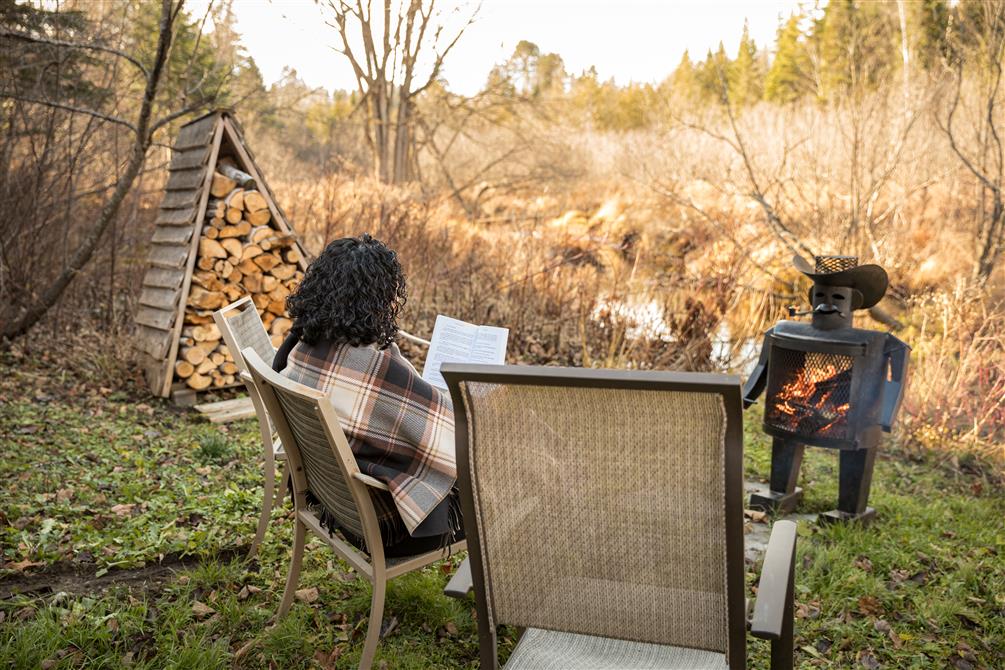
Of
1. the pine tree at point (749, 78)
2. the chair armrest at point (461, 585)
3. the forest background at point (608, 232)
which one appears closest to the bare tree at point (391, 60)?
the forest background at point (608, 232)

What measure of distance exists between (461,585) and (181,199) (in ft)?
16.2

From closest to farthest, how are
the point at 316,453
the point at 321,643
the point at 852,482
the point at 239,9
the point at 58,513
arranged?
the point at 316,453, the point at 321,643, the point at 58,513, the point at 852,482, the point at 239,9

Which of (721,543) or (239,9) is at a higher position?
(239,9)

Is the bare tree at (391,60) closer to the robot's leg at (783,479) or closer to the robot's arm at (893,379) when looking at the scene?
the robot's leg at (783,479)

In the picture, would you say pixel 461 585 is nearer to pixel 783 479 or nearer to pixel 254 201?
pixel 783 479

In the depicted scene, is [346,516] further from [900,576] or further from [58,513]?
[900,576]

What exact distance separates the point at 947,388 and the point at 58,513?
573 cm

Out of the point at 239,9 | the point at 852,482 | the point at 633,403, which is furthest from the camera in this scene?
the point at 239,9

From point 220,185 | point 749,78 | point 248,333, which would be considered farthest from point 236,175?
point 749,78

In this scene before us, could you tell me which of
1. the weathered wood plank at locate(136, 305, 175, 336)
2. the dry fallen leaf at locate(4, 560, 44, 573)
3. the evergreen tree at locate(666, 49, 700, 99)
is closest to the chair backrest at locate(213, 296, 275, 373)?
the dry fallen leaf at locate(4, 560, 44, 573)

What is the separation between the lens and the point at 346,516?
2.45 metres

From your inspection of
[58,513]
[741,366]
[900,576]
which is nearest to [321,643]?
[58,513]

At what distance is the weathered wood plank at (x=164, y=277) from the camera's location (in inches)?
225

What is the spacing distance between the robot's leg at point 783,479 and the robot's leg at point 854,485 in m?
0.23
